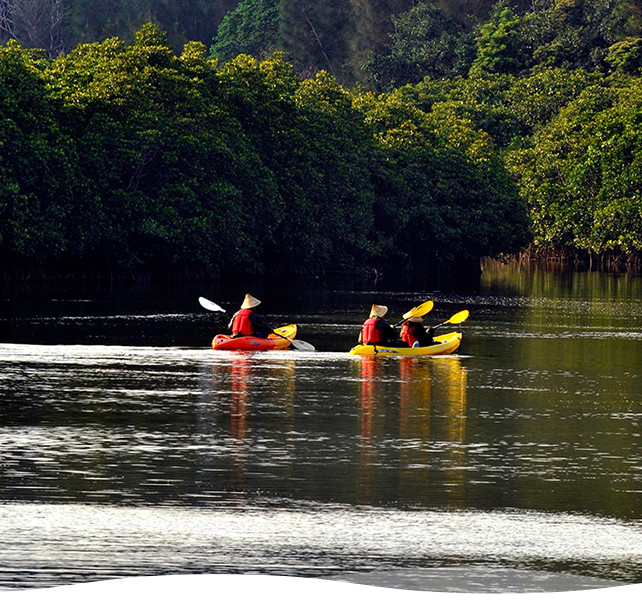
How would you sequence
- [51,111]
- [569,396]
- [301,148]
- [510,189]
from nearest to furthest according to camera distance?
[569,396]
[51,111]
[301,148]
[510,189]

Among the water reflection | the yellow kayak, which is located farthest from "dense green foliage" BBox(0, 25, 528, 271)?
the water reflection

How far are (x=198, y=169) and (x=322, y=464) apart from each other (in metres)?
46.7

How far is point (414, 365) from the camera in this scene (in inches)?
1080

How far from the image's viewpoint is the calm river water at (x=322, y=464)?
10945 mm

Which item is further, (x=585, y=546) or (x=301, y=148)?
(x=301, y=148)

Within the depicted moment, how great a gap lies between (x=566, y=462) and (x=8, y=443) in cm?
619

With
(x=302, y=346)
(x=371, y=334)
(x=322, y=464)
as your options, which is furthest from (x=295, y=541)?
(x=302, y=346)

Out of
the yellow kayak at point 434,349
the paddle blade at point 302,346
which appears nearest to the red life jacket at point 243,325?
the paddle blade at point 302,346

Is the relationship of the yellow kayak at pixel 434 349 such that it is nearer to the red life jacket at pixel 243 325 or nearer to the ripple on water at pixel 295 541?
the red life jacket at pixel 243 325

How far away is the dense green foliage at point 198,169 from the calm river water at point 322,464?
865 inches

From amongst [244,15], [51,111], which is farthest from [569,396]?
[244,15]

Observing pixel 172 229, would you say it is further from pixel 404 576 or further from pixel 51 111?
pixel 404 576

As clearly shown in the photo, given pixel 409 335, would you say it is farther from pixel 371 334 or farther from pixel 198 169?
pixel 198 169

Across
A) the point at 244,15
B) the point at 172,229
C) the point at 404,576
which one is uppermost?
the point at 244,15
